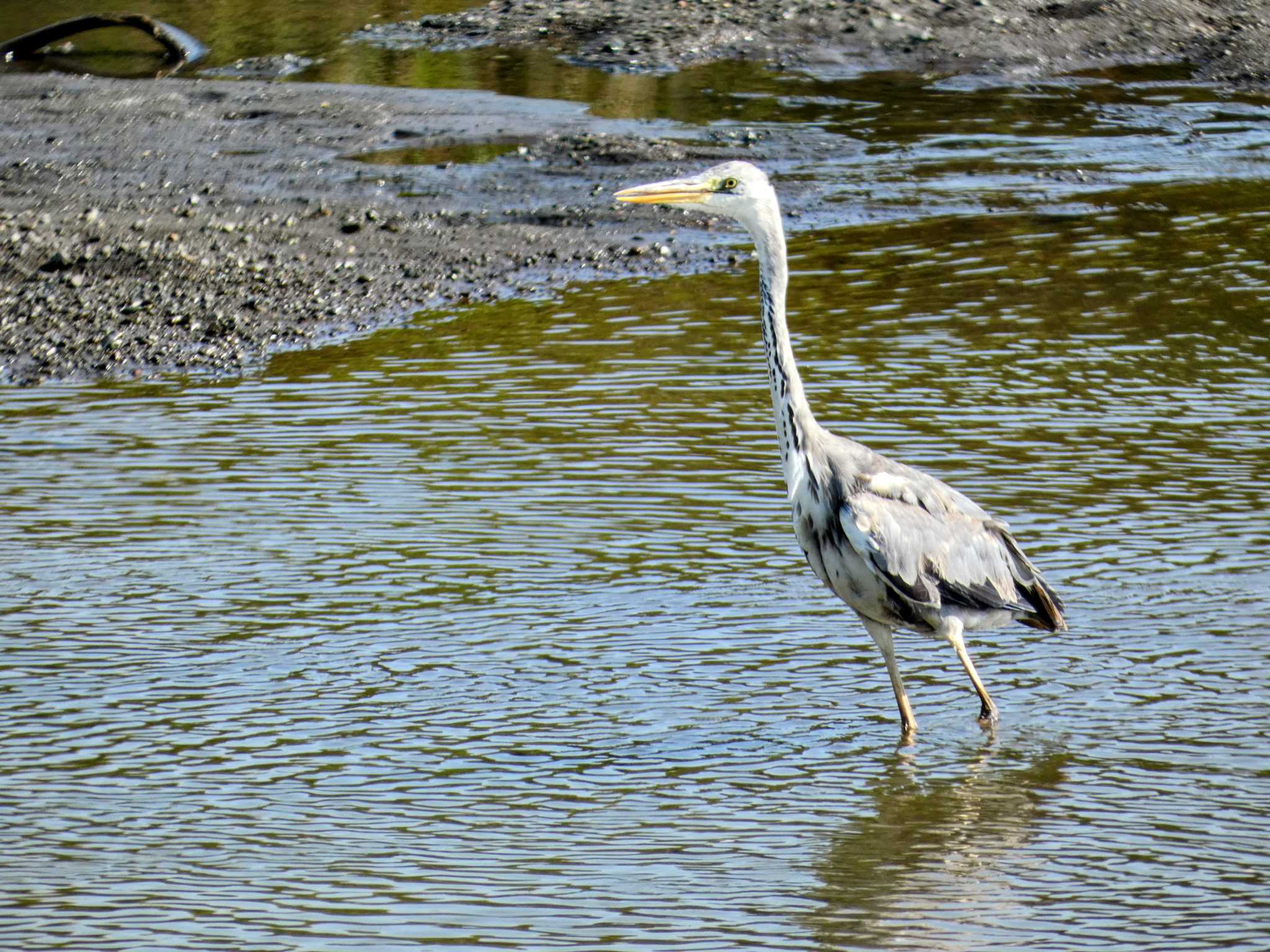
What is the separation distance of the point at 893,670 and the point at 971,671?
0.29m

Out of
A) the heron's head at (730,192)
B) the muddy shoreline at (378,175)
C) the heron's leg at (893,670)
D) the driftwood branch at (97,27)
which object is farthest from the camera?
the driftwood branch at (97,27)

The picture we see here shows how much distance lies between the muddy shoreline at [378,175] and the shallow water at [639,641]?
2.45ft

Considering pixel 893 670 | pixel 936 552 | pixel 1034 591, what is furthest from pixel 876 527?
pixel 1034 591

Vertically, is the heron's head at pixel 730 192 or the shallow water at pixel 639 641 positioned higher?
A: the heron's head at pixel 730 192

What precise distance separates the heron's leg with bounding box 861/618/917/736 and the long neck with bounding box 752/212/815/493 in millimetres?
626

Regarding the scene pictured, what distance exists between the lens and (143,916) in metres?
5.53

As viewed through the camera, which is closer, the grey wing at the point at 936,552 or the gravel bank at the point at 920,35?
the grey wing at the point at 936,552

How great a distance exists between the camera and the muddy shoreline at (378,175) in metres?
12.7

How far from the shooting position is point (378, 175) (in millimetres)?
16281

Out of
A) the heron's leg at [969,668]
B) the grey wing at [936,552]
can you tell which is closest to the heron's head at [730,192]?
the grey wing at [936,552]

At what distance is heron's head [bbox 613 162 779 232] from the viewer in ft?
23.3

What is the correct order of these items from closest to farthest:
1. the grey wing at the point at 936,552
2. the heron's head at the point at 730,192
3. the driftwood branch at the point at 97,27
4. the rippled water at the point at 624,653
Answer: the rippled water at the point at 624,653
the grey wing at the point at 936,552
the heron's head at the point at 730,192
the driftwood branch at the point at 97,27

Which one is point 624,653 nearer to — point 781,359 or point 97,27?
Answer: point 781,359

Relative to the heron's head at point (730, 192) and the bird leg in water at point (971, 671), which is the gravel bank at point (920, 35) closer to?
the heron's head at point (730, 192)
